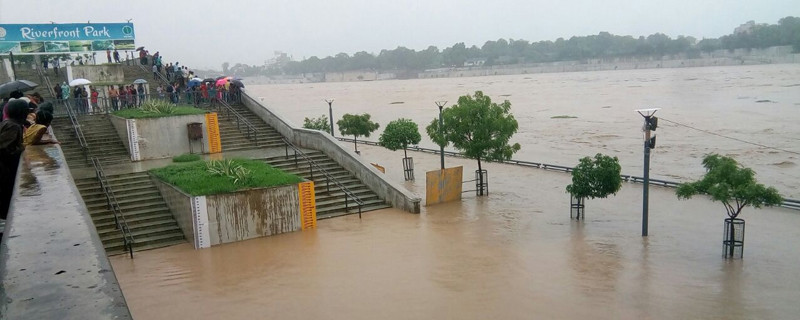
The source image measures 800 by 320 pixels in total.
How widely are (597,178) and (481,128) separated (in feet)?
13.9

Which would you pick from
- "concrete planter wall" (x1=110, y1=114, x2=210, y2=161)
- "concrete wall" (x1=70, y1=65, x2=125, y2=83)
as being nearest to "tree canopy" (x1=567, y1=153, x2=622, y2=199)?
"concrete planter wall" (x1=110, y1=114, x2=210, y2=161)

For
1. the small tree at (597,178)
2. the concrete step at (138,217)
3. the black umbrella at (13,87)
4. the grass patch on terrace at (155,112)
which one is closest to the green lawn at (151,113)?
the grass patch on terrace at (155,112)

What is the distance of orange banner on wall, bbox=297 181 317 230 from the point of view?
1377 cm

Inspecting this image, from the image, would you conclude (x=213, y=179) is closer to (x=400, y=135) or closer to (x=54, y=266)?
(x=400, y=135)

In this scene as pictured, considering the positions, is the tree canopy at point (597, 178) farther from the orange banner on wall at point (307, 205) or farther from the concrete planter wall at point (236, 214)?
the concrete planter wall at point (236, 214)

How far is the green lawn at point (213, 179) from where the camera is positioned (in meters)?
12.8

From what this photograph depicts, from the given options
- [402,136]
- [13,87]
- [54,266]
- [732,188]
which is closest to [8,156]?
[54,266]

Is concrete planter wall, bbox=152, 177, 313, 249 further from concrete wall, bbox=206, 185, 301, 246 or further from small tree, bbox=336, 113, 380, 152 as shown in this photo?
small tree, bbox=336, 113, 380, 152

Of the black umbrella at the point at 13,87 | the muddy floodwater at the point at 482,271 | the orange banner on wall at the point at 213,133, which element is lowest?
the muddy floodwater at the point at 482,271

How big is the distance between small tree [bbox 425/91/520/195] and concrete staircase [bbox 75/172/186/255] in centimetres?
880

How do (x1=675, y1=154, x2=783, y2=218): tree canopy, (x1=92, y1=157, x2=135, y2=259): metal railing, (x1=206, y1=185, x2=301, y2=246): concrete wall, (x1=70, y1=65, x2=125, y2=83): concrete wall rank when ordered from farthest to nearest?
(x1=70, y1=65, x2=125, y2=83): concrete wall < (x1=206, y1=185, x2=301, y2=246): concrete wall < (x1=92, y1=157, x2=135, y2=259): metal railing < (x1=675, y1=154, x2=783, y2=218): tree canopy

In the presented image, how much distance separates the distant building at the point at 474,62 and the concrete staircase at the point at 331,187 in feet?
499

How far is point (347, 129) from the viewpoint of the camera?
27.1 metres

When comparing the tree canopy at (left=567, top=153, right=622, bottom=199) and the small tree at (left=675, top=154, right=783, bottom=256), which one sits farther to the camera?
the tree canopy at (left=567, top=153, right=622, bottom=199)
